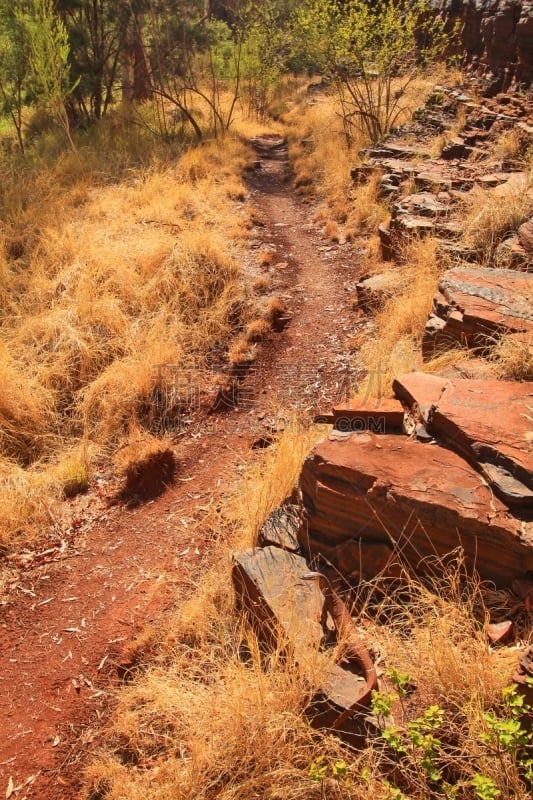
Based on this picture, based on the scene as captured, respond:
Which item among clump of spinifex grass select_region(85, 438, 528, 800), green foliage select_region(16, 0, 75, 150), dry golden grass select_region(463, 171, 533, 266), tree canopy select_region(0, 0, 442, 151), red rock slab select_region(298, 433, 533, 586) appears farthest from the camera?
tree canopy select_region(0, 0, 442, 151)

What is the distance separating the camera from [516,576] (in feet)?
8.11

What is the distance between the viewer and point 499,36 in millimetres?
10125

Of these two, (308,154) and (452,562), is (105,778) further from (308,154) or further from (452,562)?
(308,154)

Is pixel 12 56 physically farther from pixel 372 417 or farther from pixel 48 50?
pixel 372 417

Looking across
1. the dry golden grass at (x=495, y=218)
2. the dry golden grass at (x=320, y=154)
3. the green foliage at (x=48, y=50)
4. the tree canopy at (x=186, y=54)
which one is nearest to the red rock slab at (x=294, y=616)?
the dry golden grass at (x=495, y=218)


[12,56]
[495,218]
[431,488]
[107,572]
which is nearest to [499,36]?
[495,218]

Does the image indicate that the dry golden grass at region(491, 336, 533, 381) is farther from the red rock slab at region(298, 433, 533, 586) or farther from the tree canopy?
the tree canopy

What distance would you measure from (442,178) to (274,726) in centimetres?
740

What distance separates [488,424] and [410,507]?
0.64 meters

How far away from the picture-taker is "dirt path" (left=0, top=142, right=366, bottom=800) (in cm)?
299

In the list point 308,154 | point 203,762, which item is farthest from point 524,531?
point 308,154

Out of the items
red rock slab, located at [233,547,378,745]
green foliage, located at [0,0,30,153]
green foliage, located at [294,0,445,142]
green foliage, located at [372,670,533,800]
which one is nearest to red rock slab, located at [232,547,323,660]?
red rock slab, located at [233,547,378,745]

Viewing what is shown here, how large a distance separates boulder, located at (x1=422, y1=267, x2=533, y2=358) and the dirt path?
1.09 m

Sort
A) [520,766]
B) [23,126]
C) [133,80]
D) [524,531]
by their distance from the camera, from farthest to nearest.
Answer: [23,126], [133,80], [524,531], [520,766]
